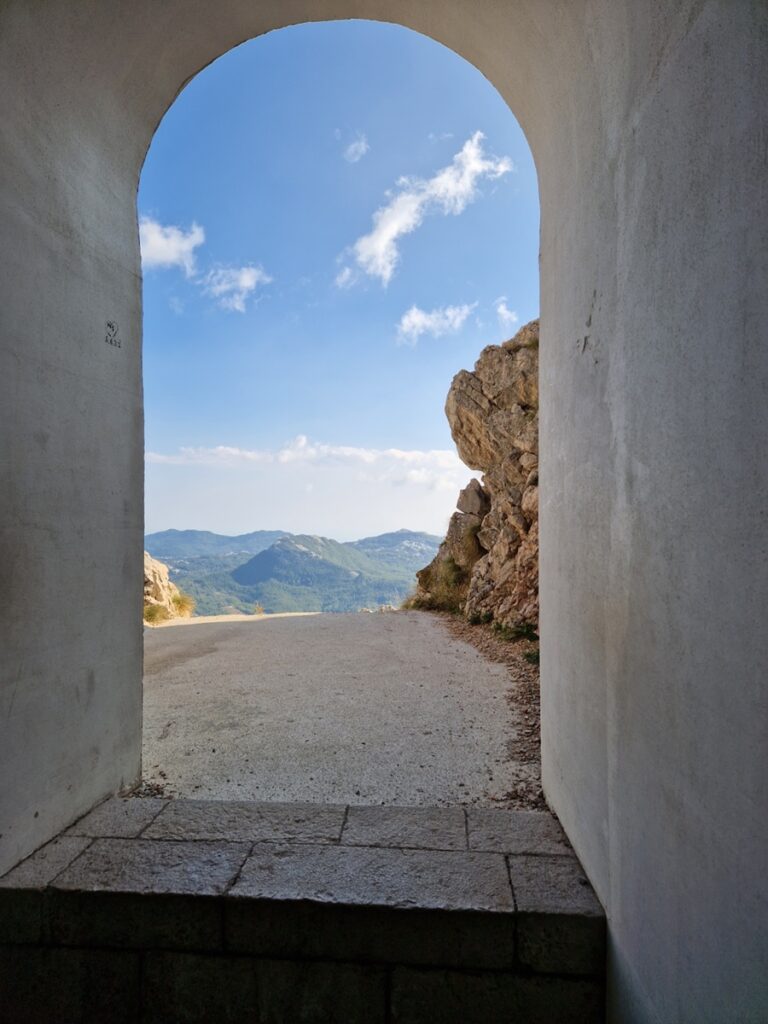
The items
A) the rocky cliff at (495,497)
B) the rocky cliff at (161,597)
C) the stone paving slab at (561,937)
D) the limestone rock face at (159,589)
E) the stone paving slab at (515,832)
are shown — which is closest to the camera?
the stone paving slab at (561,937)

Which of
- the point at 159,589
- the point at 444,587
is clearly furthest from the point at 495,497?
the point at 159,589

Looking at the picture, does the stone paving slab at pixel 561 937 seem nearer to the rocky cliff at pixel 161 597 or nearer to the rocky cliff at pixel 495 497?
Answer: the rocky cliff at pixel 495 497

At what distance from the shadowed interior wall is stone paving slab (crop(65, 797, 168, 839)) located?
0.07 meters

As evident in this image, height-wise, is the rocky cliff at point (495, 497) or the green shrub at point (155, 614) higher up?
the rocky cliff at point (495, 497)

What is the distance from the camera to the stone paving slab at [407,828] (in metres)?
1.97

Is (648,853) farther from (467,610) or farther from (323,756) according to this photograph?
(467,610)

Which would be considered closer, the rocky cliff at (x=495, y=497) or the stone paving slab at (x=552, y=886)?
the stone paving slab at (x=552, y=886)

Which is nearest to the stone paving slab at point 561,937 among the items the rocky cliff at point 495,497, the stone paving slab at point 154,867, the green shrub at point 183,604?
the stone paving slab at point 154,867

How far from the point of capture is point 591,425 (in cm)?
174

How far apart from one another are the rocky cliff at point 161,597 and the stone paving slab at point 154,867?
667 centimetres

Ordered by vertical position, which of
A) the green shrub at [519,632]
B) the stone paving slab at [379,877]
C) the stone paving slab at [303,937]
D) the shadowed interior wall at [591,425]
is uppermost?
the shadowed interior wall at [591,425]

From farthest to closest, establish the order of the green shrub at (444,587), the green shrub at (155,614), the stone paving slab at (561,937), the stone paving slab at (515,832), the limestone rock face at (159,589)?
the limestone rock face at (159,589) → the green shrub at (444,587) → the green shrub at (155,614) → the stone paving slab at (515,832) → the stone paving slab at (561,937)

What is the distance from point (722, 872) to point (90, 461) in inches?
103

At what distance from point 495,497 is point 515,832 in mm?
6459
